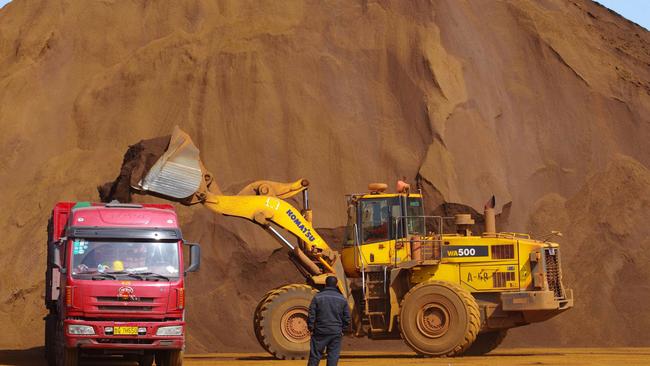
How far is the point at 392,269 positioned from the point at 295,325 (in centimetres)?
269

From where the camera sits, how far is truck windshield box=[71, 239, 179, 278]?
20.4 metres

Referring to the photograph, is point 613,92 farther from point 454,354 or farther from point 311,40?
point 454,354

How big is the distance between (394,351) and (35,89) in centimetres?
2040

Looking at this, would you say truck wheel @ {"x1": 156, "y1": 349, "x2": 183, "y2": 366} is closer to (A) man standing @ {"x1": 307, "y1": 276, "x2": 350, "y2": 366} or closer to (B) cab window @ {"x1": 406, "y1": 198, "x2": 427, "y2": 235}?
(A) man standing @ {"x1": 307, "y1": 276, "x2": 350, "y2": 366}

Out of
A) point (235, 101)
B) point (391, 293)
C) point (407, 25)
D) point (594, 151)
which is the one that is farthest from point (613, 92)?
point (391, 293)

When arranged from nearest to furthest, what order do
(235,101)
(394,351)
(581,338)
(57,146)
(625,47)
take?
(394,351) → (581,338) → (235,101) → (57,146) → (625,47)

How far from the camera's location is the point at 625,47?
4738 cm

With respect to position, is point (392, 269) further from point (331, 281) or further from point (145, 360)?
point (331, 281)

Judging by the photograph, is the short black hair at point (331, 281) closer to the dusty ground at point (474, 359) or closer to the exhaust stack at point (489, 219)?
the dusty ground at point (474, 359)

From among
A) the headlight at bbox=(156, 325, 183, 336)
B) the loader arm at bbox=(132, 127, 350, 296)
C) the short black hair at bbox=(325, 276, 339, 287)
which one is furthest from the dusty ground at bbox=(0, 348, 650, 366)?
the short black hair at bbox=(325, 276, 339, 287)

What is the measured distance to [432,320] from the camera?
86.5 feet

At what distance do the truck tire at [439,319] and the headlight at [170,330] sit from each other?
7394mm

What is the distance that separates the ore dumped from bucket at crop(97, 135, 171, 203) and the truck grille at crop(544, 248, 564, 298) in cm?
1335

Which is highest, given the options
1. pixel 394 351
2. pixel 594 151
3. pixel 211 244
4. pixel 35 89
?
pixel 35 89
